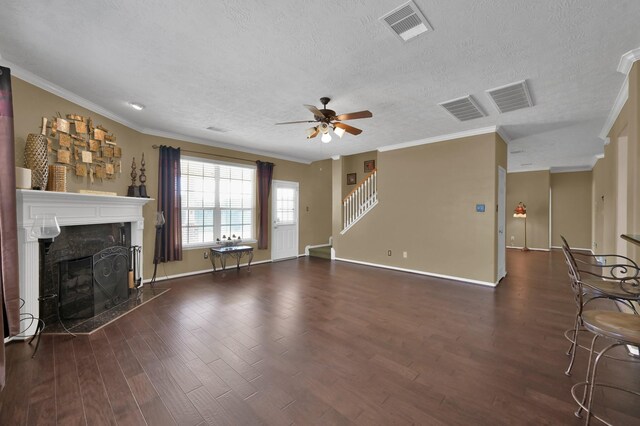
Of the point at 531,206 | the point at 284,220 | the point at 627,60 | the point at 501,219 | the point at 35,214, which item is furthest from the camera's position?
the point at 531,206

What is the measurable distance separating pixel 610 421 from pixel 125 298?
17.5 ft

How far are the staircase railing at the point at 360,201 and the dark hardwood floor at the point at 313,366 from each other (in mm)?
2982

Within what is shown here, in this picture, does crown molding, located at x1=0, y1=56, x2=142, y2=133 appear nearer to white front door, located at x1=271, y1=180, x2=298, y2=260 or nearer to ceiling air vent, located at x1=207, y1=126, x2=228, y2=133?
ceiling air vent, located at x1=207, y1=126, x2=228, y2=133

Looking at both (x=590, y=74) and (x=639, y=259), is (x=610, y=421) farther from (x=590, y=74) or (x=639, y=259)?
Answer: (x=590, y=74)

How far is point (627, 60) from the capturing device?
2.56 m

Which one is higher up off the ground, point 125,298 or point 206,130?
point 206,130

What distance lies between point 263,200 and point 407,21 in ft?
16.8

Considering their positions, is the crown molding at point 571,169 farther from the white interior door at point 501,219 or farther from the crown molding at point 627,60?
the crown molding at point 627,60

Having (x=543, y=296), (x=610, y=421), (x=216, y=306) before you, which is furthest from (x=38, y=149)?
(x=543, y=296)

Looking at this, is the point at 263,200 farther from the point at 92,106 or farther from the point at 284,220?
the point at 92,106

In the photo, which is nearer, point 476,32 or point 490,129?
point 476,32

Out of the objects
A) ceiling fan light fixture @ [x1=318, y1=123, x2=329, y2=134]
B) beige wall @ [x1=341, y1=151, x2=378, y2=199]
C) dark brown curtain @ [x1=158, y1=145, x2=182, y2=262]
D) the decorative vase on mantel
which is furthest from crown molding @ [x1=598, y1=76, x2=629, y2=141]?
dark brown curtain @ [x1=158, y1=145, x2=182, y2=262]

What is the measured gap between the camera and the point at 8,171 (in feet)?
7.91

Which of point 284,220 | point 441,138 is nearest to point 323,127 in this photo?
point 441,138
